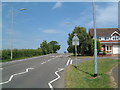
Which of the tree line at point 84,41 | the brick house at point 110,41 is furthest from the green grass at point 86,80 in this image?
the brick house at point 110,41

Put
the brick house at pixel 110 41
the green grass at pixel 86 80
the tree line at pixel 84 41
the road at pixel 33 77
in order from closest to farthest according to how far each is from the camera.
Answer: the green grass at pixel 86 80
the road at pixel 33 77
the tree line at pixel 84 41
the brick house at pixel 110 41

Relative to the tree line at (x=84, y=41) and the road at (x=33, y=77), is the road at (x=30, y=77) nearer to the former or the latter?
the road at (x=33, y=77)

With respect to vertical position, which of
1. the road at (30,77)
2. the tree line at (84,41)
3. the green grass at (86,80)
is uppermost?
the tree line at (84,41)

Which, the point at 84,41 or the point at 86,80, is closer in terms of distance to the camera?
the point at 86,80

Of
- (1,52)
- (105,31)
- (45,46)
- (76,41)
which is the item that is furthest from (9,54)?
(45,46)

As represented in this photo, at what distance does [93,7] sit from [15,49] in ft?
88.6

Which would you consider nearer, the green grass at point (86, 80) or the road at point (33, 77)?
the green grass at point (86, 80)

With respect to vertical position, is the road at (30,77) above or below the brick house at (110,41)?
below

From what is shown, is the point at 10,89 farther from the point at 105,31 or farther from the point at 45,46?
the point at 45,46

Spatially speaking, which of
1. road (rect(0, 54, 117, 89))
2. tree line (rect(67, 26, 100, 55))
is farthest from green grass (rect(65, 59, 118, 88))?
tree line (rect(67, 26, 100, 55))

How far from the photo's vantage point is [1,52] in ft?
93.7

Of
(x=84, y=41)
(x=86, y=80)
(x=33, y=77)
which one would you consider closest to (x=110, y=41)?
(x=84, y=41)

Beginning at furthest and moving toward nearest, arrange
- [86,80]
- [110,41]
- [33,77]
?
[110,41], [33,77], [86,80]

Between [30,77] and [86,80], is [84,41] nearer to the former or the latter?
[30,77]
